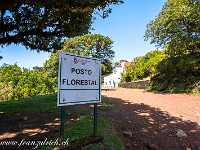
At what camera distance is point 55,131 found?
287 centimetres

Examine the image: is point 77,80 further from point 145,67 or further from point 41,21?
point 145,67

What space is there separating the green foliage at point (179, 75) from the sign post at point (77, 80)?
11372 millimetres

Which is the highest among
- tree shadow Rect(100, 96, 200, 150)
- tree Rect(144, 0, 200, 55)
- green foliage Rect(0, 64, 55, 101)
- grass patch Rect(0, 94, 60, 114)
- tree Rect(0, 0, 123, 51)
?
tree Rect(144, 0, 200, 55)

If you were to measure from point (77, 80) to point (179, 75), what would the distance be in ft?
48.2

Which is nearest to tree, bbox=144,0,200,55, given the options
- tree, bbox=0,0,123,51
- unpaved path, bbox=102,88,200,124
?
unpaved path, bbox=102,88,200,124

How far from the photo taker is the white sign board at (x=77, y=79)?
7.06ft

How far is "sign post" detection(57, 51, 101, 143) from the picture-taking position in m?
2.14

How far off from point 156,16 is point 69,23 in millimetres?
11779

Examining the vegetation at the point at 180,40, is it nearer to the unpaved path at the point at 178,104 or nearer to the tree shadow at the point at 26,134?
the unpaved path at the point at 178,104

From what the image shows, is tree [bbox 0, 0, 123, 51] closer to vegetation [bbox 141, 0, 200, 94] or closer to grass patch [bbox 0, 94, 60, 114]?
grass patch [bbox 0, 94, 60, 114]

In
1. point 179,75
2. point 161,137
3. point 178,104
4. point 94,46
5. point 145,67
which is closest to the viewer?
point 161,137

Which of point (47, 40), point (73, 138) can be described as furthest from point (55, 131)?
point (47, 40)

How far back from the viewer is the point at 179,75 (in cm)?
1359

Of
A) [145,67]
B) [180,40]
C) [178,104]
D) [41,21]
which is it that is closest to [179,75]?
[180,40]
